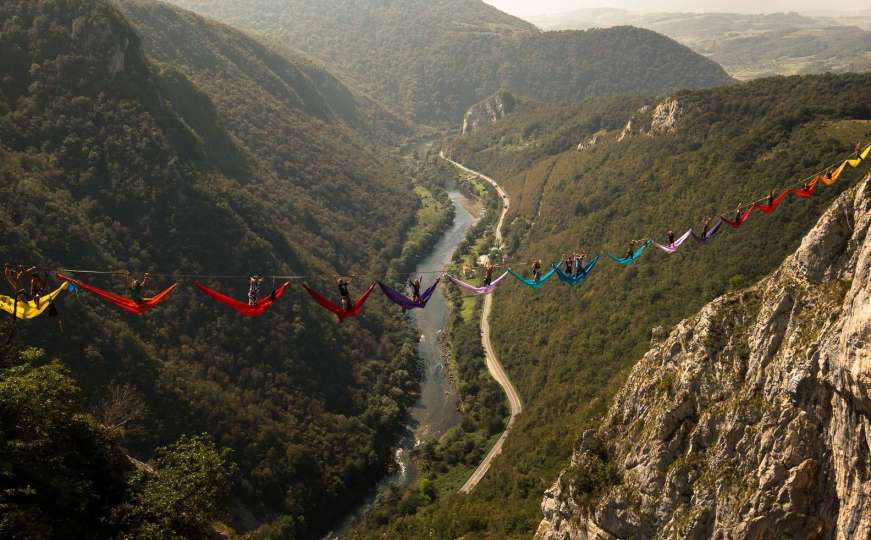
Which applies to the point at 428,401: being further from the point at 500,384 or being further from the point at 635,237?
the point at 635,237

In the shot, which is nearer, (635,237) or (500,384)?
(500,384)

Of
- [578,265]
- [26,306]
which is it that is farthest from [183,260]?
[578,265]

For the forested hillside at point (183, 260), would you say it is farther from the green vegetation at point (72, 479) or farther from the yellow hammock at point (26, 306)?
the green vegetation at point (72, 479)

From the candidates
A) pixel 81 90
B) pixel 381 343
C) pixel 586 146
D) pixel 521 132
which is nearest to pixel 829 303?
pixel 381 343

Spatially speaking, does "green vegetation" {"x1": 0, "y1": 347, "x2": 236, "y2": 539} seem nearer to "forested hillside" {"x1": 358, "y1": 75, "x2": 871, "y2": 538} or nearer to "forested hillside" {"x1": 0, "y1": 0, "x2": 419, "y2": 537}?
"forested hillside" {"x1": 0, "y1": 0, "x2": 419, "y2": 537}

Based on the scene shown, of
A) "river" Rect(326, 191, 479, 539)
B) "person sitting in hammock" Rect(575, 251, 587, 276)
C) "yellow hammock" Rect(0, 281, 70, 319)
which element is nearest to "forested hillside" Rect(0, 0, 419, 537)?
"river" Rect(326, 191, 479, 539)
